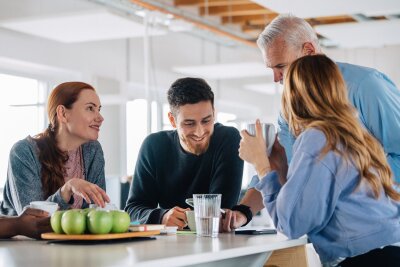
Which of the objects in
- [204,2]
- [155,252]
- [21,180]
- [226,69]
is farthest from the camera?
[226,69]

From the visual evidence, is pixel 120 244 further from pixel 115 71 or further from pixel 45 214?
pixel 115 71

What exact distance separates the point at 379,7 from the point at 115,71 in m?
4.22

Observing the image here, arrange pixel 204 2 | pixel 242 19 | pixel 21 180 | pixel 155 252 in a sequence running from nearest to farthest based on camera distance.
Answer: pixel 155 252
pixel 21 180
pixel 204 2
pixel 242 19

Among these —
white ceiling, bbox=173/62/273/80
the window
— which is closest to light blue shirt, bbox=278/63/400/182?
the window

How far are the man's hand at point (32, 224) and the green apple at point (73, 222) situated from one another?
0.17 m

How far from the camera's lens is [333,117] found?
218cm

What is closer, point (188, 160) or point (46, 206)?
point (46, 206)

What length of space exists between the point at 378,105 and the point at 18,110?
716 cm

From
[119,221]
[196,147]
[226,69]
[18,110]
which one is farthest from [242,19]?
[119,221]

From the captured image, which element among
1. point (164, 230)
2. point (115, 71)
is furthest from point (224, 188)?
point (115, 71)

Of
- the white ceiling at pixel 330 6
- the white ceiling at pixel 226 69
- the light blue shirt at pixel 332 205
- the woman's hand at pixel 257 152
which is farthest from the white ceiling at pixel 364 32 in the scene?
the light blue shirt at pixel 332 205

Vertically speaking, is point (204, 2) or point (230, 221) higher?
point (204, 2)

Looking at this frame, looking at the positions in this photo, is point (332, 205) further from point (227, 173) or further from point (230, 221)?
point (227, 173)

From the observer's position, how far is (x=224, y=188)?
322cm
